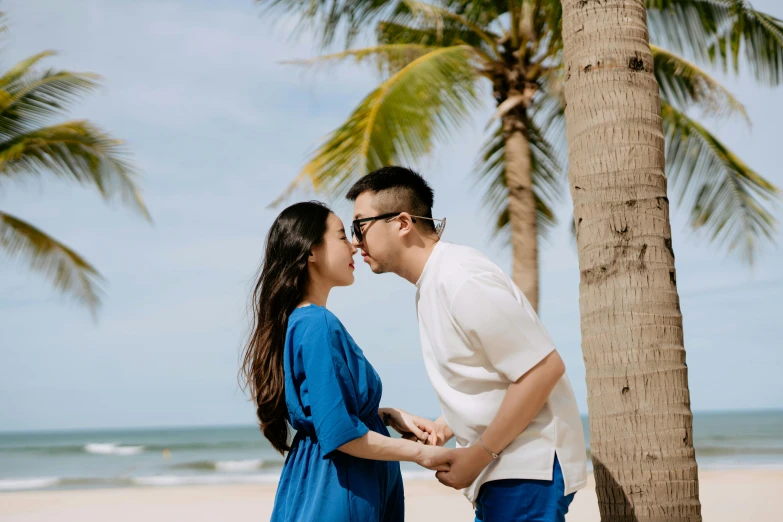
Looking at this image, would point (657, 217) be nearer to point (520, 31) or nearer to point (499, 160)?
point (520, 31)

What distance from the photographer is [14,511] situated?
53.7 feet

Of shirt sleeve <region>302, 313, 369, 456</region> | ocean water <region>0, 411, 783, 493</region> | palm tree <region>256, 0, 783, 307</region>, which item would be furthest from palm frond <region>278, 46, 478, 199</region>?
ocean water <region>0, 411, 783, 493</region>

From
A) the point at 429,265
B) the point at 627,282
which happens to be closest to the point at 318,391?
the point at 429,265

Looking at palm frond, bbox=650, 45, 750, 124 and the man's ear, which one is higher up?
palm frond, bbox=650, 45, 750, 124

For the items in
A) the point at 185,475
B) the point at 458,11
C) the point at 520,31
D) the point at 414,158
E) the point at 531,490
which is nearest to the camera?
the point at 531,490

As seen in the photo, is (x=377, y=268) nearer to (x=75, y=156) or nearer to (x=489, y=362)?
(x=489, y=362)

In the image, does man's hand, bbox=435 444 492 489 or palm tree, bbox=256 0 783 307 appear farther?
palm tree, bbox=256 0 783 307

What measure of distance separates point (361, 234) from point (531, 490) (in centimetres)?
110

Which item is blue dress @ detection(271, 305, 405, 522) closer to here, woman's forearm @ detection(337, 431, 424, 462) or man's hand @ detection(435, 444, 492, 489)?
woman's forearm @ detection(337, 431, 424, 462)

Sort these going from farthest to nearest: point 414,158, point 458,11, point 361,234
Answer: point 458,11, point 414,158, point 361,234

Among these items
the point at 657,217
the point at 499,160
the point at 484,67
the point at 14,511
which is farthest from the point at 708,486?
the point at 657,217

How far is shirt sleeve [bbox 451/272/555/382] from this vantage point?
2375 mm

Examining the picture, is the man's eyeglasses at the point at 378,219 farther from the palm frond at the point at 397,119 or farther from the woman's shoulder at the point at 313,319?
the palm frond at the point at 397,119

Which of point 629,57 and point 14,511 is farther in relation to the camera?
point 14,511
